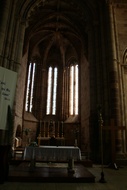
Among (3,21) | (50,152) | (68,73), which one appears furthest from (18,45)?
(68,73)

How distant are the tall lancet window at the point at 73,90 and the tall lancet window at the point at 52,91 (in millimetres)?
2029

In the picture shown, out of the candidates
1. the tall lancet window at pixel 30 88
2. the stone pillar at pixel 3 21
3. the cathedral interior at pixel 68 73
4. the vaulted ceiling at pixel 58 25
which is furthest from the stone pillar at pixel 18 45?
the tall lancet window at pixel 30 88

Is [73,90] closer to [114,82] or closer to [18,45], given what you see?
[18,45]

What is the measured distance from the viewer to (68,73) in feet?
74.5

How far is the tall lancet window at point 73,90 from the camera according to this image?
20.9 metres

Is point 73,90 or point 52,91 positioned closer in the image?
point 73,90

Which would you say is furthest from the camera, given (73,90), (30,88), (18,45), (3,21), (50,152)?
(73,90)

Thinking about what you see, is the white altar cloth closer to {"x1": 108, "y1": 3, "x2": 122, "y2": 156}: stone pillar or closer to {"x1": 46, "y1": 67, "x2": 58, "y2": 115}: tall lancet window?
{"x1": 108, "y1": 3, "x2": 122, "y2": 156}: stone pillar

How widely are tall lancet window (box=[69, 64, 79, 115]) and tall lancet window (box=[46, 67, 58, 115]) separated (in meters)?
2.03

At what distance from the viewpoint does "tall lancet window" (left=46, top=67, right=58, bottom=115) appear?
2163cm

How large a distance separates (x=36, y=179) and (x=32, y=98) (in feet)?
54.5

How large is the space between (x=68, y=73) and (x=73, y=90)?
253 centimetres

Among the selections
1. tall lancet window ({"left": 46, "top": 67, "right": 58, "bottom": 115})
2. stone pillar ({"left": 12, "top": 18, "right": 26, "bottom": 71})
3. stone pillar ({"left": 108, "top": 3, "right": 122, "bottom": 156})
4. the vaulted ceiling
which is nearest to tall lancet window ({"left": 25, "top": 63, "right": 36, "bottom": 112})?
the vaulted ceiling

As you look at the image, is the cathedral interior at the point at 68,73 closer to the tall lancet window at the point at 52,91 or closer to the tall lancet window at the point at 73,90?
the tall lancet window at the point at 52,91
